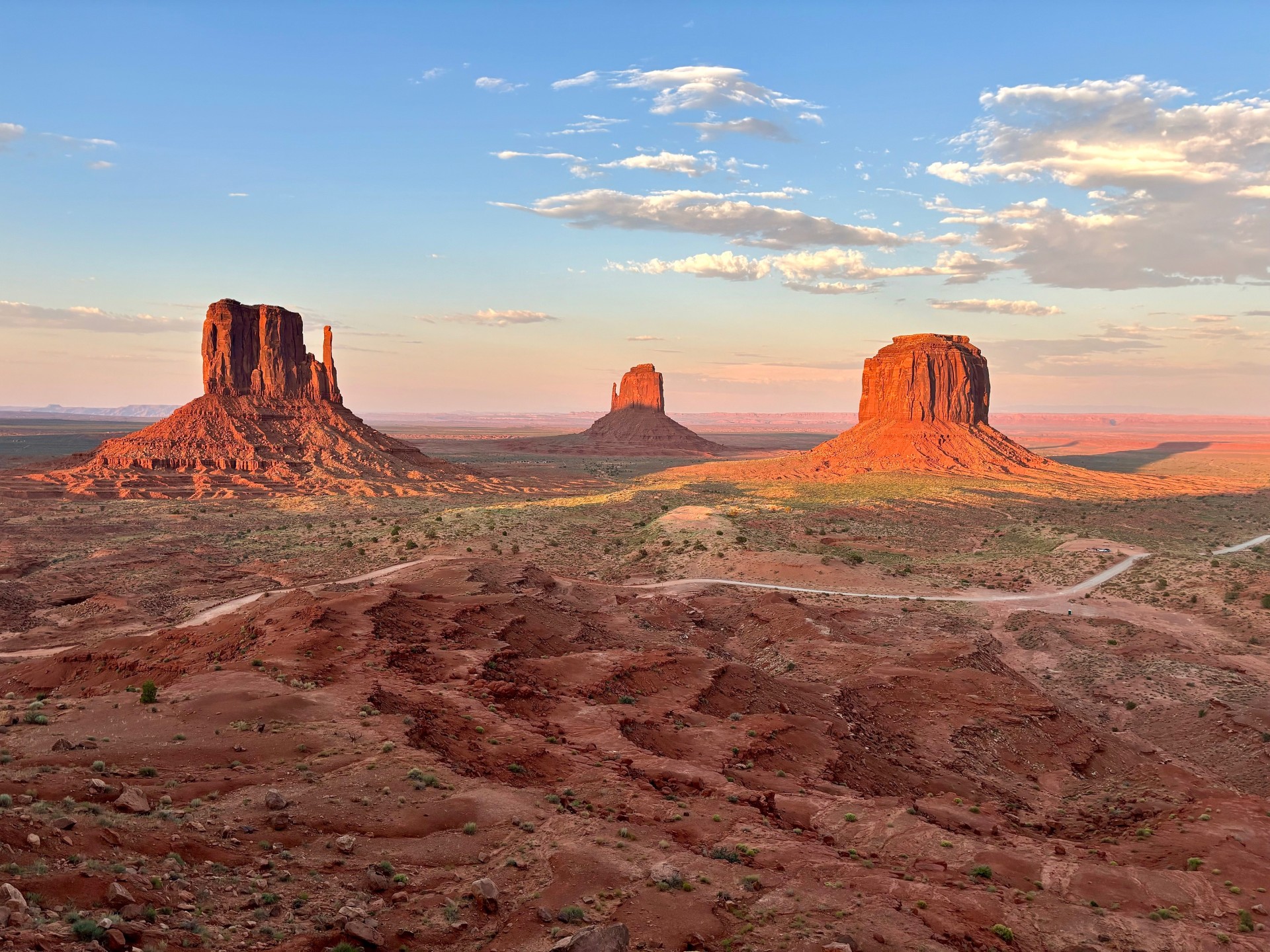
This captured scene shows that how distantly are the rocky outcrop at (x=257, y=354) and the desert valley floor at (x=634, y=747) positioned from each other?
53317mm

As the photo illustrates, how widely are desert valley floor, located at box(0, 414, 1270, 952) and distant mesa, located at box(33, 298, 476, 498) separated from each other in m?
35.8

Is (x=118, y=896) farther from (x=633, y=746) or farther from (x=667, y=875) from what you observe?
(x=633, y=746)

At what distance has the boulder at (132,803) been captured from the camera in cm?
1473

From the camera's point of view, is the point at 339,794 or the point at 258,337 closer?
the point at 339,794

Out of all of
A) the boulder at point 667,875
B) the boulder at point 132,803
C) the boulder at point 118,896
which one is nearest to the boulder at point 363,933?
the boulder at point 118,896

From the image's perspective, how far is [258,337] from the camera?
111 meters

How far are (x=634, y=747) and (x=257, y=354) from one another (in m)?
106

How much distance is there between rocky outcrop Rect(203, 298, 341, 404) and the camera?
109188mm

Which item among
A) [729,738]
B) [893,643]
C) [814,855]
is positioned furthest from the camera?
[893,643]

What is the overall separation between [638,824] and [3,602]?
41.5 m

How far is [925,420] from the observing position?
139000mm

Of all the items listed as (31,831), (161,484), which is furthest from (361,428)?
(31,831)

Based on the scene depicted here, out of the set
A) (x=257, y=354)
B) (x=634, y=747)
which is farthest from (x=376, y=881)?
(x=257, y=354)

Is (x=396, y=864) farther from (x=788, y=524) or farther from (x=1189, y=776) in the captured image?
(x=788, y=524)
